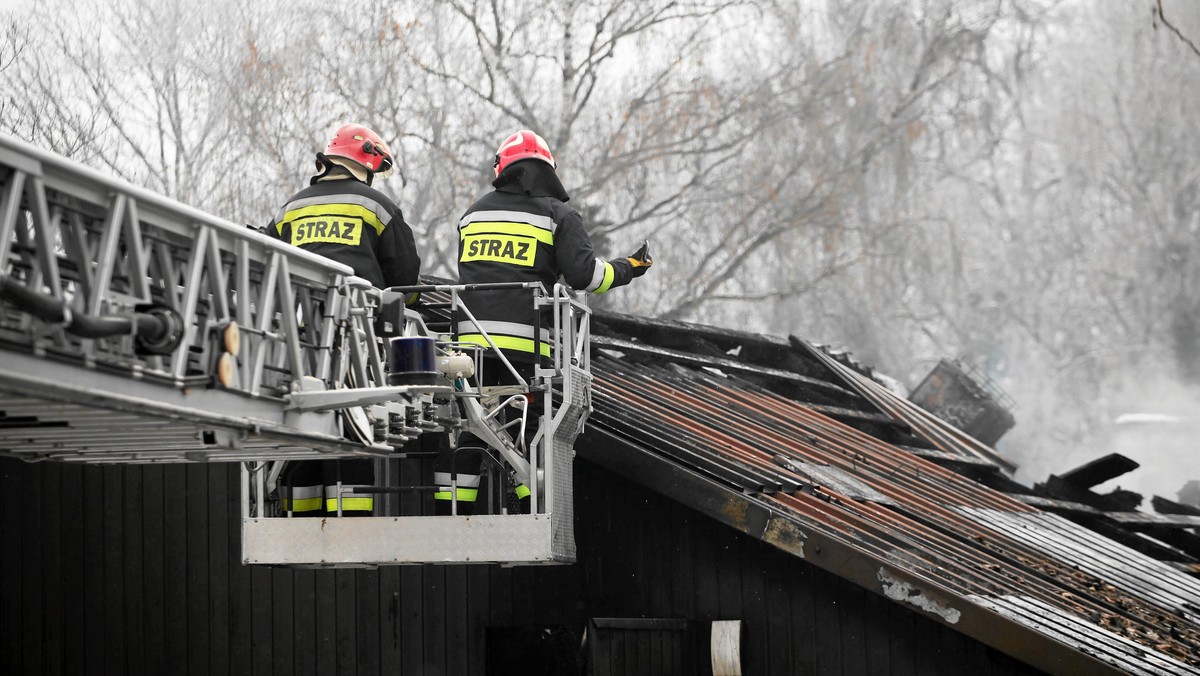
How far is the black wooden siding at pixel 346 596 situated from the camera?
8461 mm

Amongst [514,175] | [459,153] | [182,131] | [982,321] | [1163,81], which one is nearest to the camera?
[514,175]

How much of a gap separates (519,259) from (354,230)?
917 mm

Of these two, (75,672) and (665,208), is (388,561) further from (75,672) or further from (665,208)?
(665,208)

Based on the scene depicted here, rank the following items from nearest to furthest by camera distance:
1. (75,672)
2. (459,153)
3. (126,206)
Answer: (126,206) < (75,672) < (459,153)

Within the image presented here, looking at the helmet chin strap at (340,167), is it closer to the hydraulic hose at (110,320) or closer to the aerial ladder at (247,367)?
the aerial ladder at (247,367)

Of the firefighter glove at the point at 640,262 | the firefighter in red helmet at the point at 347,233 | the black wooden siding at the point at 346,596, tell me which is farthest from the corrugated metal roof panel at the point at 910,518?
the firefighter in red helmet at the point at 347,233

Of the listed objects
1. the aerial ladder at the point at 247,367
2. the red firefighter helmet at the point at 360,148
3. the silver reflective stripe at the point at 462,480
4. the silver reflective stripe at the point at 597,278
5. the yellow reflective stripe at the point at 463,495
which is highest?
the red firefighter helmet at the point at 360,148

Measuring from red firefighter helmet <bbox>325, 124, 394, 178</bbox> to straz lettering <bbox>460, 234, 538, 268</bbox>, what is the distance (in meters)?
0.61

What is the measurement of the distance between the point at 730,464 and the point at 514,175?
2282mm

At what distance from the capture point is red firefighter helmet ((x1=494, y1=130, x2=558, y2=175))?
7367 millimetres

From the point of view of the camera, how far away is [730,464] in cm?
838

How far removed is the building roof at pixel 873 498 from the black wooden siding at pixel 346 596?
543 mm

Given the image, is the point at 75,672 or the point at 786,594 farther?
the point at 75,672

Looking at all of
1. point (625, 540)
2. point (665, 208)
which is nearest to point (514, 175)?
point (625, 540)
